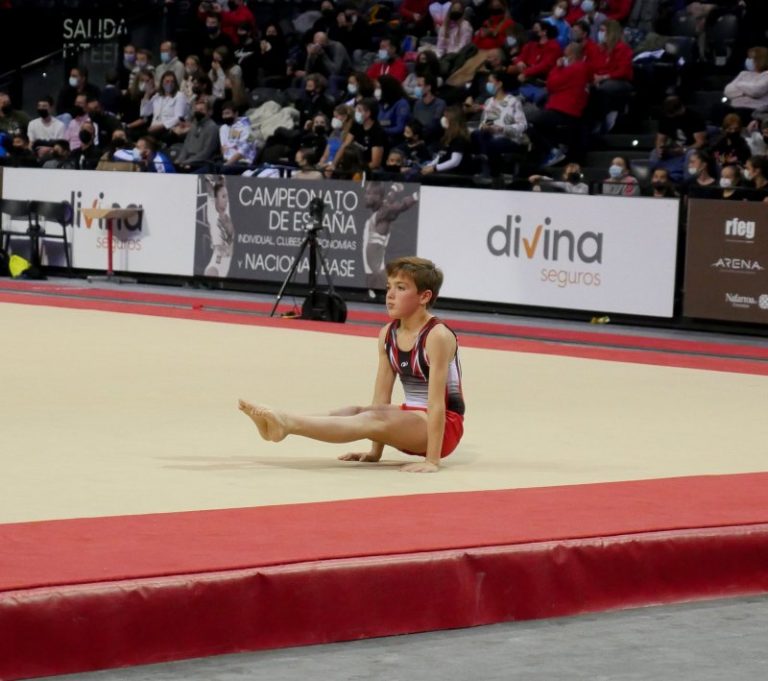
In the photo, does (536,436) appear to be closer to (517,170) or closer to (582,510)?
(582,510)

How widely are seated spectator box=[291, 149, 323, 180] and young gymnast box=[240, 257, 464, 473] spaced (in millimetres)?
10930

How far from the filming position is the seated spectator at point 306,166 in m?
17.6

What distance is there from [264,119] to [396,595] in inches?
641

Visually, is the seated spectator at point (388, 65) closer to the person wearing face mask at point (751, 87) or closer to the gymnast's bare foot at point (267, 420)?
the person wearing face mask at point (751, 87)

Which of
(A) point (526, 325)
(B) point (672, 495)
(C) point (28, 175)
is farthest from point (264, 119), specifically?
(B) point (672, 495)

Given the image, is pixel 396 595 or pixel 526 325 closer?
pixel 396 595

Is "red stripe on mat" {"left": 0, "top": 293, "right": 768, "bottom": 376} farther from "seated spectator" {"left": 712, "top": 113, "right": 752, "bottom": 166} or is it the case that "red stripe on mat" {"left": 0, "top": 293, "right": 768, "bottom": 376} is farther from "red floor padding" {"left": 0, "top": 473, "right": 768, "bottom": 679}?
"red floor padding" {"left": 0, "top": 473, "right": 768, "bottom": 679}

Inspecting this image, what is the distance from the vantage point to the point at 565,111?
18281mm

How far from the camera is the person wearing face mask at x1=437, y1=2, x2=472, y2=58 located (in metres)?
20.8

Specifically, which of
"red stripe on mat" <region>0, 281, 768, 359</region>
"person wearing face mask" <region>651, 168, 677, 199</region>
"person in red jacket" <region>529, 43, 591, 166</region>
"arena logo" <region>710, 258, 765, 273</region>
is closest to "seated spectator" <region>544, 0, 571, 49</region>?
"person in red jacket" <region>529, 43, 591, 166</region>

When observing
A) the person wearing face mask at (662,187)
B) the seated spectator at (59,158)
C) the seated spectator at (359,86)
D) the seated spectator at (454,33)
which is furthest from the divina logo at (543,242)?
the seated spectator at (59,158)

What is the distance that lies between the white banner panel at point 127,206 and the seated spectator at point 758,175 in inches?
251

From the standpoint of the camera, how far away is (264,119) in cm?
2045

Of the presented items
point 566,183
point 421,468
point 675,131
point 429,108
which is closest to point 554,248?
point 566,183
